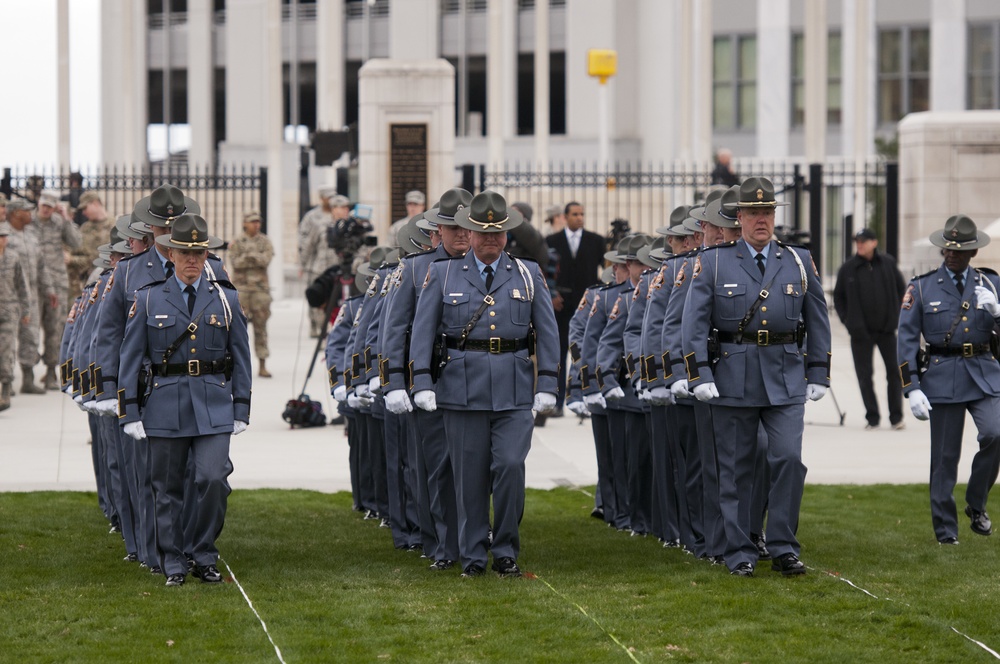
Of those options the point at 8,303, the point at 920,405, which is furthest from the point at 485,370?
the point at 8,303

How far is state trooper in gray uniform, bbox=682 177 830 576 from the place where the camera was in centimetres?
982

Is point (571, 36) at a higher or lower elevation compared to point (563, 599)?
higher

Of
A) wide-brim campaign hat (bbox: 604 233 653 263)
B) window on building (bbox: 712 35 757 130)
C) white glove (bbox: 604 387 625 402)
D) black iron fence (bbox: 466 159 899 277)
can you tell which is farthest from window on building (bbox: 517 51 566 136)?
white glove (bbox: 604 387 625 402)

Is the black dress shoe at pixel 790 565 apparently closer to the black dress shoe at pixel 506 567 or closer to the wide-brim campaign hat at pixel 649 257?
the black dress shoe at pixel 506 567

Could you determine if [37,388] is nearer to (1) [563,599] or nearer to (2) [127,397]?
(2) [127,397]

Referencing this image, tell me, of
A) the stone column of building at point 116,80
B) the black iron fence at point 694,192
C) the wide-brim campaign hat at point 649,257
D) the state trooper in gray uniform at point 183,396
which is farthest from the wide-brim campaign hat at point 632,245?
the stone column of building at point 116,80

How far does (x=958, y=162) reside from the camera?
24.3 m

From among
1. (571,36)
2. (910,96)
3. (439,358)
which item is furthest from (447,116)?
(910,96)

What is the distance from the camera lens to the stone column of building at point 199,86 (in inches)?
2066

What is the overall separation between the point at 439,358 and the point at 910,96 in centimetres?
4342

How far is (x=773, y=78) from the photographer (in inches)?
2015

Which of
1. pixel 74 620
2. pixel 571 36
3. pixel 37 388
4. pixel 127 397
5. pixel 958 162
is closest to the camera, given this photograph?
pixel 74 620

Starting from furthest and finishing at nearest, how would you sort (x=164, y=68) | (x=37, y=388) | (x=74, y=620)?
(x=164, y=68) < (x=37, y=388) < (x=74, y=620)

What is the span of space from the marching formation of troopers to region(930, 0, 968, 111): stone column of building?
43.6m
